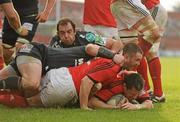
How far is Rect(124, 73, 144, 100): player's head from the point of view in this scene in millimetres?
6500

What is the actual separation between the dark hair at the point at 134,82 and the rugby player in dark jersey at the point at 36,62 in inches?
9.1

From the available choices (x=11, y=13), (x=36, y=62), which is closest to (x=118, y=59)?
(x=36, y=62)

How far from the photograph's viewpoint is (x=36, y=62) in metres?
6.78

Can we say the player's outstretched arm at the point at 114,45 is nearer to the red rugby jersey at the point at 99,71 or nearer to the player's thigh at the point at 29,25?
the red rugby jersey at the point at 99,71

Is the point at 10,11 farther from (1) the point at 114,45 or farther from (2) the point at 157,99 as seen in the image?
(2) the point at 157,99

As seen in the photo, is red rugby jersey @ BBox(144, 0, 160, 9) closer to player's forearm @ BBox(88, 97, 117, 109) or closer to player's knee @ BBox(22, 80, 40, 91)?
player's forearm @ BBox(88, 97, 117, 109)

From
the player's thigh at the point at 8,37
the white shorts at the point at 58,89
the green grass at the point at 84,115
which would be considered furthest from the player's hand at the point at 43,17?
the green grass at the point at 84,115

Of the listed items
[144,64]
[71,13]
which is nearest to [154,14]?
[144,64]

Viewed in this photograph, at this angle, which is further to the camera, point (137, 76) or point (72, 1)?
point (72, 1)

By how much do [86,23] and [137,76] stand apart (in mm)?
2783

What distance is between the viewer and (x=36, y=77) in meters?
6.68

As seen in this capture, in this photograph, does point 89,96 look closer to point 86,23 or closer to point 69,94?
point 69,94

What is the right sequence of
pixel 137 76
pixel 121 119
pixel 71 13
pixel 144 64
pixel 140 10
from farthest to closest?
pixel 71 13 < pixel 144 64 < pixel 140 10 < pixel 137 76 < pixel 121 119

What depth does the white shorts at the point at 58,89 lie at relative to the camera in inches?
263
